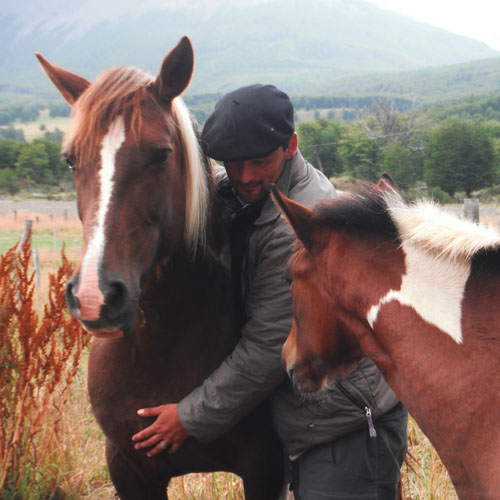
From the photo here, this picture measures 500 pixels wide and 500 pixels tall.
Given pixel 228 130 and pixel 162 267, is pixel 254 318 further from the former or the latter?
pixel 228 130

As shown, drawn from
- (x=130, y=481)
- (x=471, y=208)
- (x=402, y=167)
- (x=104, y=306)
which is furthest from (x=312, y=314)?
(x=402, y=167)

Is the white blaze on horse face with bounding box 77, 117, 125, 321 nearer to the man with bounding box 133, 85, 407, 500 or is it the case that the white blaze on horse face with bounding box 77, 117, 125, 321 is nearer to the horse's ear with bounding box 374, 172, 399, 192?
the man with bounding box 133, 85, 407, 500

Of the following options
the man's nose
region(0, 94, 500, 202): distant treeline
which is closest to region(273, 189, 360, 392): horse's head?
the man's nose

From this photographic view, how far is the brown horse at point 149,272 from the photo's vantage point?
196cm

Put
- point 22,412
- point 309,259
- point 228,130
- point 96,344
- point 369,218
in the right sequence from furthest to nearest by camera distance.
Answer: point 22,412
point 96,344
point 228,130
point 309,259
point 369,218

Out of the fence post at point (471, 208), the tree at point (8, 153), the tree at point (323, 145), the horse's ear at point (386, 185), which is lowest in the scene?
the tree at point (8, 153)

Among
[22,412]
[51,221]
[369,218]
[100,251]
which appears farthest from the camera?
[51,221]

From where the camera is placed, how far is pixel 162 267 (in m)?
2.45

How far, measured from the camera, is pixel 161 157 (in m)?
2.18

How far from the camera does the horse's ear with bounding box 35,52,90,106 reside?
2398 mm

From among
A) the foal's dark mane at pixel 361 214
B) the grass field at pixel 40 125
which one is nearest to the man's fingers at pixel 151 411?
the foal's dark mane at pixel 361 214

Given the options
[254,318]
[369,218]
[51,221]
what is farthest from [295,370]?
[51,221]

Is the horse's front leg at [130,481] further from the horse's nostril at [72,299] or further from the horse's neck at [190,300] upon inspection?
the horse's nostril at [72,299]

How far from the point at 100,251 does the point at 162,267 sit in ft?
1.90
